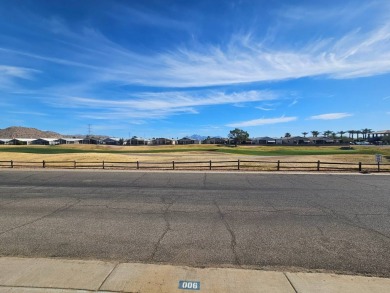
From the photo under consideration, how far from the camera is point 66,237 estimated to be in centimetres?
766

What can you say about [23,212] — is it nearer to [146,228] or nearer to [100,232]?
[100,232]

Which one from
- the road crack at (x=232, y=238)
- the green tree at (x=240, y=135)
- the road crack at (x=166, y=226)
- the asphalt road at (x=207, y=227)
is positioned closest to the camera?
the road crack at (x=232, y=238)

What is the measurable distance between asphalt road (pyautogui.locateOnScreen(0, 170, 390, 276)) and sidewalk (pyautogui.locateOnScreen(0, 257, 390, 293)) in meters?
0.43

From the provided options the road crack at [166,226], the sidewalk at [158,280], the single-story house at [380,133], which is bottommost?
the road crack at [166,226]

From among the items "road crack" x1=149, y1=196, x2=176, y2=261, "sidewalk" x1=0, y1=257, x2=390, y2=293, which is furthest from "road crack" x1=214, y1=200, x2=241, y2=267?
"road crack" x1=149, y1=196, x2=176, y2=261

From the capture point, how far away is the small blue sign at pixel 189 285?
16.2ft

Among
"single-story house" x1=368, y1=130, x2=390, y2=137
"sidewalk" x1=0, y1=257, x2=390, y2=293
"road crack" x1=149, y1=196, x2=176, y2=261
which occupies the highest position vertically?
"single-story house" x1=368, y1=130, x2=390, y2=137

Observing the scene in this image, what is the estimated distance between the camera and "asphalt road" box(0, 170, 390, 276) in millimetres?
6383

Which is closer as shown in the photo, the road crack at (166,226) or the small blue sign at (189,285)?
the small blue sign at (189,285)

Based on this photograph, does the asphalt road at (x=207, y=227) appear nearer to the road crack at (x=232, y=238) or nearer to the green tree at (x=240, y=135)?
the road crack at (x=232, y=238)

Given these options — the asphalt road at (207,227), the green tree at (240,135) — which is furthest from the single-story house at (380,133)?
the asphalt road at (207,227)

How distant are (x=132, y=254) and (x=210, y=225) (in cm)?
297

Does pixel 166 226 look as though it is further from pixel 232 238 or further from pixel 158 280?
pixel 158 280

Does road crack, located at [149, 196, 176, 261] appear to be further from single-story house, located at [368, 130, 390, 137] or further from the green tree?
single-story house, located at [368, 130, 390, 137]
